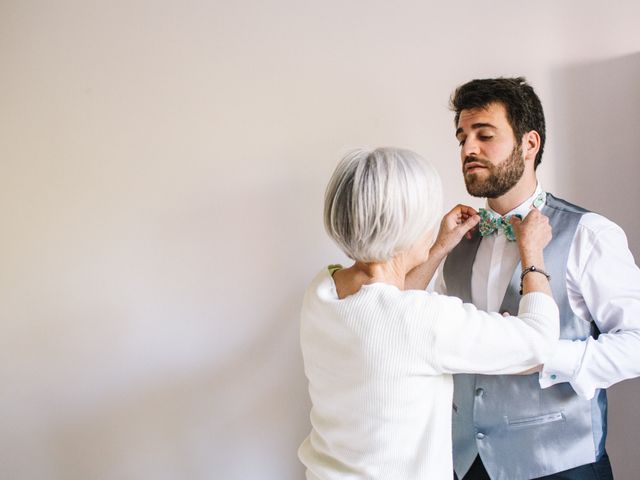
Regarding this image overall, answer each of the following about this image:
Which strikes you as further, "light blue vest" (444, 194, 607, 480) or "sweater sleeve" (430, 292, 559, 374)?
"light blue vest" (444, 194, 607, 480)

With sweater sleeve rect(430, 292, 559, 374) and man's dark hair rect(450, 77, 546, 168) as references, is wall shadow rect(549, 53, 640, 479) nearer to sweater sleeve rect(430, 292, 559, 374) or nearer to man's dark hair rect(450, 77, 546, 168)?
man's dark hair rect(450, 77, 546, 168)

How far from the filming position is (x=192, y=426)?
1.77m

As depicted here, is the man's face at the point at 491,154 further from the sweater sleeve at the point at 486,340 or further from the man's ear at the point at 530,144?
the sweater sleeve at the point at 486,340

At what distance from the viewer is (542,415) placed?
119 cm

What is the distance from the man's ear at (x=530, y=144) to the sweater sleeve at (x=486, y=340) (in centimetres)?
49

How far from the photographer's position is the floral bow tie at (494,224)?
131cm

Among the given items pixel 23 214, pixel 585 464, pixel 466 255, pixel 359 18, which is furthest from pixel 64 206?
pixel 585 464

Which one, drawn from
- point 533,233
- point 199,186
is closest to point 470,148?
point 533,233

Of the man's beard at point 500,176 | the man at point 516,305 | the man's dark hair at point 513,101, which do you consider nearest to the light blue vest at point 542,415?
the man at point 516,305

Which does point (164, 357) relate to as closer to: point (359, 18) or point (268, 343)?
point (268, 343)

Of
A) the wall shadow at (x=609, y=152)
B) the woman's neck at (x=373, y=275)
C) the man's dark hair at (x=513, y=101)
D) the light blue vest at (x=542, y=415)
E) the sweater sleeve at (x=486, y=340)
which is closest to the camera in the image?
the sweater sleeve at (x=486, y=340)

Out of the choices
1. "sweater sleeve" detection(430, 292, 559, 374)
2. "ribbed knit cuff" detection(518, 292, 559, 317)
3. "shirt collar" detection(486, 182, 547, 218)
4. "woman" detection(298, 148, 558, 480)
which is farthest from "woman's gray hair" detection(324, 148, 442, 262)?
"shirt collar" detection(486, 182, 547, 218)

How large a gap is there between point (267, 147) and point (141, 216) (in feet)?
1.68

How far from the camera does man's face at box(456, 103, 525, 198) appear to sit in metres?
1.27
